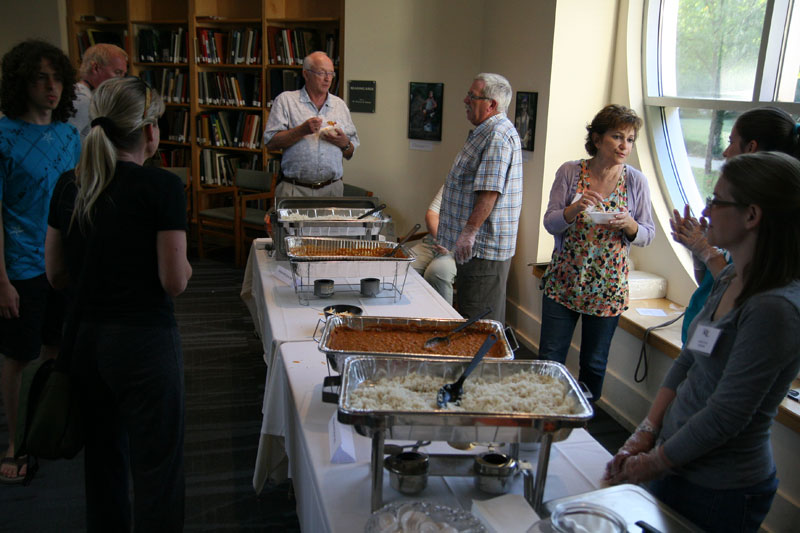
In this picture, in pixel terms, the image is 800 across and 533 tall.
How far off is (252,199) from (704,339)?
14.3 ft

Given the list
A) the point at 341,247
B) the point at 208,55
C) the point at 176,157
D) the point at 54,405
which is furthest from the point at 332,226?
the point at 176,157

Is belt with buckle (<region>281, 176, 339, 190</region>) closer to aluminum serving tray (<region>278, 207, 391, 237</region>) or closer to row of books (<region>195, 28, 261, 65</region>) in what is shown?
aluminum serving tray (<region>278, 207, 391, 237</region>)

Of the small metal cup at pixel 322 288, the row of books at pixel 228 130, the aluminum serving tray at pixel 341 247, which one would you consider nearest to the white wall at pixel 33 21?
the row of books at pixel 228 130

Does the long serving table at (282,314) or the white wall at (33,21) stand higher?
the white wall at (33,21)

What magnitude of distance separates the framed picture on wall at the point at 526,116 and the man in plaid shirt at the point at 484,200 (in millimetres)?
1026

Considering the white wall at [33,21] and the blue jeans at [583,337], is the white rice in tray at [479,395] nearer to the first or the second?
the blue jeans at [583,337]

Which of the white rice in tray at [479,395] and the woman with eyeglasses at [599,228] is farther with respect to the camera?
the woman with eyeglasses at [599,228]

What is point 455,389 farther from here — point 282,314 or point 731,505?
point 282,314

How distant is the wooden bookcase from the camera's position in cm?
512

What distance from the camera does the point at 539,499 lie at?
112 cm

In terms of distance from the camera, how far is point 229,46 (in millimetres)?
5324

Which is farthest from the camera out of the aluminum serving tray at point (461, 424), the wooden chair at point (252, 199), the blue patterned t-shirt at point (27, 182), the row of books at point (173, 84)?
the row of books at point (173, 84)

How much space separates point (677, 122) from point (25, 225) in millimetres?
3091

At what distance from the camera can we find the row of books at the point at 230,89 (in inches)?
210
